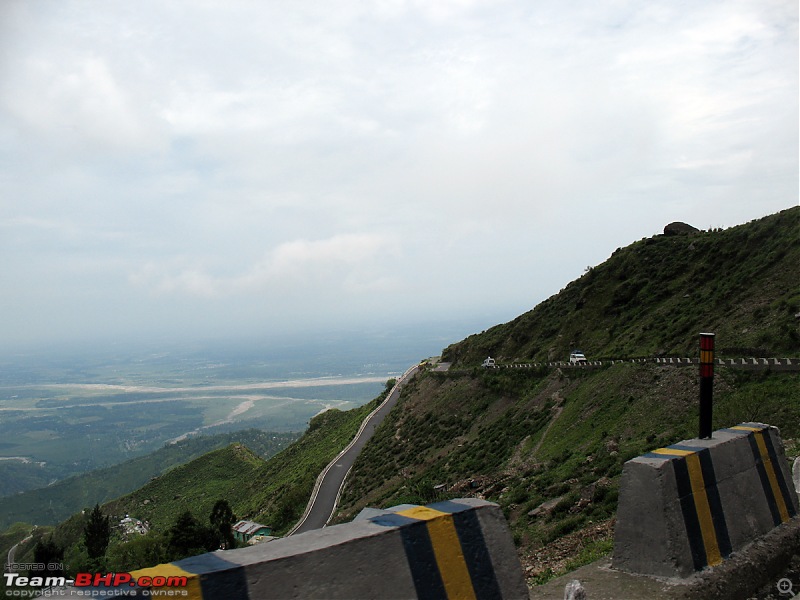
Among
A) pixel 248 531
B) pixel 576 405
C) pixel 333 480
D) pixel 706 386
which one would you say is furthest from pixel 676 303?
pixel 706 386

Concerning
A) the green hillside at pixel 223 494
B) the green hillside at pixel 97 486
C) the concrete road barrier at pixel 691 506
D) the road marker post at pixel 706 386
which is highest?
the road marker post at pixel 706 386

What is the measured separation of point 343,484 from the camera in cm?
4006

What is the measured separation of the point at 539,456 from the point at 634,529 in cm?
1912

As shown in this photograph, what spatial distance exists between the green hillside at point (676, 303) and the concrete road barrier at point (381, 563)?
2390 centimetres

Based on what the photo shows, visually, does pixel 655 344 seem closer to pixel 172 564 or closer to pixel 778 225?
pixel 778 225

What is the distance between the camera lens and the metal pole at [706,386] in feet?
27.0

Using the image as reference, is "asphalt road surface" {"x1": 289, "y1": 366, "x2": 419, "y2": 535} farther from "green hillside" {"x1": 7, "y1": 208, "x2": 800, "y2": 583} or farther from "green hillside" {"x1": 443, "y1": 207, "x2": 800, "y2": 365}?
"green hillside" {"x1": 443, "y1": 207, "x2": 800, "y2": 365}

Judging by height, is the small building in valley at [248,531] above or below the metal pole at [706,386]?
below

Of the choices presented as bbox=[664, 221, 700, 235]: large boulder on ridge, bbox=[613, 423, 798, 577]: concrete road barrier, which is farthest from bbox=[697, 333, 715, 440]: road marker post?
bbox=[664, 221, 700, 235]: large boulder on ridge

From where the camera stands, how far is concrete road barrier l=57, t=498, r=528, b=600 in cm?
396

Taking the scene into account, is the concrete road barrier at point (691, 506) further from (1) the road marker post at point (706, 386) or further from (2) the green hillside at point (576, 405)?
(2) the green hillside at point (576, 405)

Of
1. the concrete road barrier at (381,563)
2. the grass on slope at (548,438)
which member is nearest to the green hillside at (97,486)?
the grass on slope at (548,438)

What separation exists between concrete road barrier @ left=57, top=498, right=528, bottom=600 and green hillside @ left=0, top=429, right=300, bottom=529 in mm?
128438

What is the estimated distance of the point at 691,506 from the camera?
669 cm
